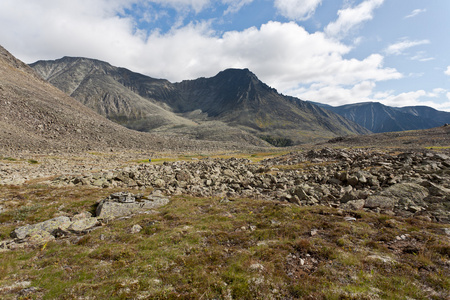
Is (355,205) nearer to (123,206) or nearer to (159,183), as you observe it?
(123,206)

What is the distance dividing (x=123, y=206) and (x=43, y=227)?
5.06m

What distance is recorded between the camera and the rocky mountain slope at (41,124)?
58469 mm

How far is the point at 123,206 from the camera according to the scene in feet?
55.1

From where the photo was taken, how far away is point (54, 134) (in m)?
69.6

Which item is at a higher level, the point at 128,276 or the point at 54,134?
the point at 54,134

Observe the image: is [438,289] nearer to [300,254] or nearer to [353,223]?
[300,254]

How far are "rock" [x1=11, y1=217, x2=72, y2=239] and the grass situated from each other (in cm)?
117

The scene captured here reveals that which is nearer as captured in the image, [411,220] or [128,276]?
[128,276]

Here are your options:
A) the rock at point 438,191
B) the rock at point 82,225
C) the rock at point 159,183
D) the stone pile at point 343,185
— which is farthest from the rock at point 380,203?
the rock at point 159,183

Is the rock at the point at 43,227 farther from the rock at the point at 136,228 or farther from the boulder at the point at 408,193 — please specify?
the boulder at the point at 408,193

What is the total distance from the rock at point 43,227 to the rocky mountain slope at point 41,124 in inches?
2128

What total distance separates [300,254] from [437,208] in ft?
42.6

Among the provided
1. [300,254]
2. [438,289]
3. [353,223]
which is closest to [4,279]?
[300,254]

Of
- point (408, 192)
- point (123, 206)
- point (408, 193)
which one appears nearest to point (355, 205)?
point (408, 193)
